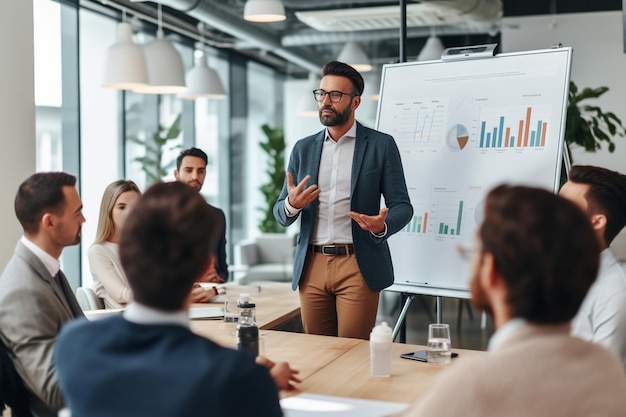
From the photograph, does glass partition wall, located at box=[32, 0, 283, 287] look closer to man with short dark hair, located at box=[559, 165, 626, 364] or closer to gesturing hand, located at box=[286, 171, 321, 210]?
gesturing hand, located at box=[286, 171, 321, 210]

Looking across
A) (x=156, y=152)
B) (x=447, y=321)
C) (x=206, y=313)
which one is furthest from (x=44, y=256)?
(x=447, y=321)

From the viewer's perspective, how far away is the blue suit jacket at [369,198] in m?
3.64

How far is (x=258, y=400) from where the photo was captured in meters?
1.44

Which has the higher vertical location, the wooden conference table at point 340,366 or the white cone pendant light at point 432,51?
the white cone pendant light at point 432,51

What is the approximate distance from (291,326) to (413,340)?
328 cm

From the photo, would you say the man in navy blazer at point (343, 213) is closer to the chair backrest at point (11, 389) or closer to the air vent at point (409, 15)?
the chair backrest at point (11, 389)

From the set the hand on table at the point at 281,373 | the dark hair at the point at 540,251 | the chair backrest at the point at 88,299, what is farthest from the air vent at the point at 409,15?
the dark hair at the point at 540,251

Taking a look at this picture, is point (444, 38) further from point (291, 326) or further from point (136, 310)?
point (136, 310)

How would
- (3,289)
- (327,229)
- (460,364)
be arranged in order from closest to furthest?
(460,364), (3,289), (327,229)

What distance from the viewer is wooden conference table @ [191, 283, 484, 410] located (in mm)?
2260

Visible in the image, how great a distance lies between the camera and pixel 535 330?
140 cm

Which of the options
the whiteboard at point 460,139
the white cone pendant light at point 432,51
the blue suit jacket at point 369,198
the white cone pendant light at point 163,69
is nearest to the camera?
the blue suit jacket at point 369,198

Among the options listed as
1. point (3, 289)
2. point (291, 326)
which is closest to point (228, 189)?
point (291, 326)

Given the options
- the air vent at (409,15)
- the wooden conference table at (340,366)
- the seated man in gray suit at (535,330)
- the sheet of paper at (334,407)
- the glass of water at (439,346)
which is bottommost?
the wooden conference table at (340,366)
